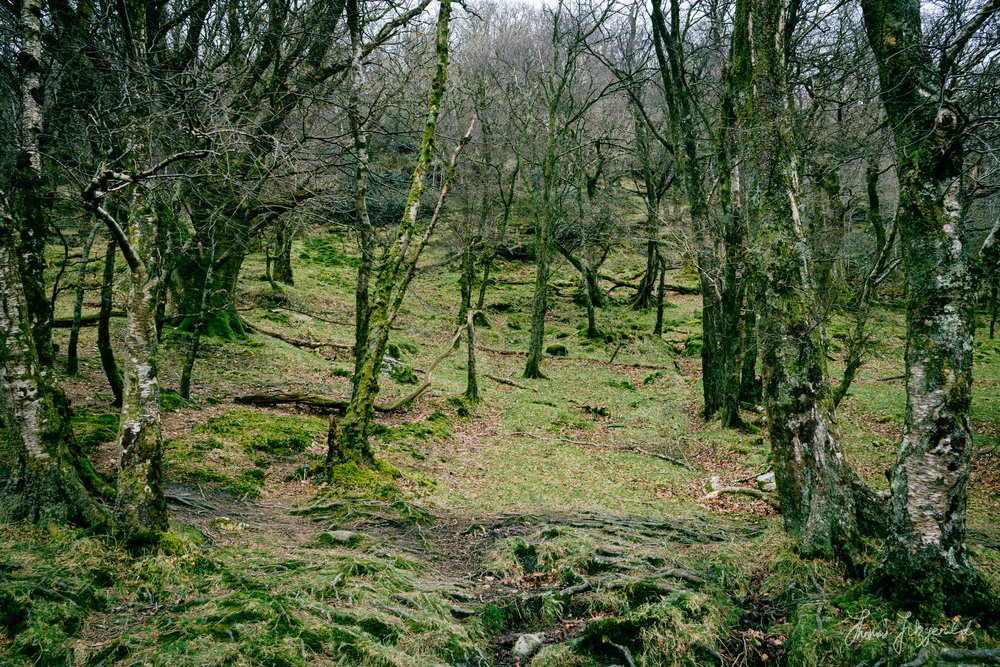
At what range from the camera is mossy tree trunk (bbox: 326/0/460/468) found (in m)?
8.23

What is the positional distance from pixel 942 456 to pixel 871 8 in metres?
3.53

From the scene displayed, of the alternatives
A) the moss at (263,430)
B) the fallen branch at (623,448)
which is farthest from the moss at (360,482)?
the fallen branch at (623,448)

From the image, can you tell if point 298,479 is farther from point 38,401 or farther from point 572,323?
point 572,323

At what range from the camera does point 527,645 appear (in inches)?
170

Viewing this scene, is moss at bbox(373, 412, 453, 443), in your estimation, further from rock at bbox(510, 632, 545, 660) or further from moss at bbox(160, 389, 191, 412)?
rock at bbox(510, 632, 545, 660)

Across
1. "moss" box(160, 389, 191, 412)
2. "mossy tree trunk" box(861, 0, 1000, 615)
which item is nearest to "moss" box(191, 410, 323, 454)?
"moss" box(160, 389, 191, 412)

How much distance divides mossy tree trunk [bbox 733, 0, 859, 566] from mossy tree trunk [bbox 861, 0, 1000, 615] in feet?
2.97

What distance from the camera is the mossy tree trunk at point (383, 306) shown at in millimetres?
8227

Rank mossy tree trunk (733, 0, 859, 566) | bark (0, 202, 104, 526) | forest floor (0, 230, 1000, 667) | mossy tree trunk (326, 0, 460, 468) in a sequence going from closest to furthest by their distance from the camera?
1. forest floor (0, 230, 1000, 667)
2. bark (0, 202, 104, 526)
3. mossy tree trunk (733, 0, 859, 566)
4. mossy tree trunk (326, 0, 460, 468)

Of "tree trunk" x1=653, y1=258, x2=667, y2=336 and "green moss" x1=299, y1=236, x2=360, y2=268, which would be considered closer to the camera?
"tree trunk" x1=653, y1=258, x2=667, y2=336

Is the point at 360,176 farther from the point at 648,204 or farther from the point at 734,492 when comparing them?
the point at 648,204
